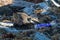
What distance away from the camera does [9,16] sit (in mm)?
2135

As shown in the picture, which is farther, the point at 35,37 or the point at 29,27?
the point at 29,27

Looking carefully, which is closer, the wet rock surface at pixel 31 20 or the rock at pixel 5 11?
the wet rock surface at pixel 31 20

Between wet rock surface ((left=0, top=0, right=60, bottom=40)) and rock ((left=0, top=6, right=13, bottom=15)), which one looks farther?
rock ((left=0, top=6, right=13, bottom=15))

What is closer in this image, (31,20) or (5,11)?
(31,20)

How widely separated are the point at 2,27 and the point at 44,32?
39cm

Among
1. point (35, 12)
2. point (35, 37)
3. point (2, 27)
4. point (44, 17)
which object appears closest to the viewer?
point (35, 37)

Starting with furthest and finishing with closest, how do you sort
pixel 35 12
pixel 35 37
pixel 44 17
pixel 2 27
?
pixel 35 12 → pixel 44 17 → pixel 2 27 → pixel 35 37

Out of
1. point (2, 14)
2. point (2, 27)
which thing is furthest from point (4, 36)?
point (2, 14)

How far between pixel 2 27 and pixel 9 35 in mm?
174

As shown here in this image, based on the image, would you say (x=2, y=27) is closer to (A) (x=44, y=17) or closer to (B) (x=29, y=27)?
(B) (x=29, y=27)

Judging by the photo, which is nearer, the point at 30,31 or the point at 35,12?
the point at 30,31

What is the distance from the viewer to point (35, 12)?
7.46 feet

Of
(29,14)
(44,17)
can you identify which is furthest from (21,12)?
(44,17)

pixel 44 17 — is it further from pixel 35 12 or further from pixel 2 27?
pixel 2 27
